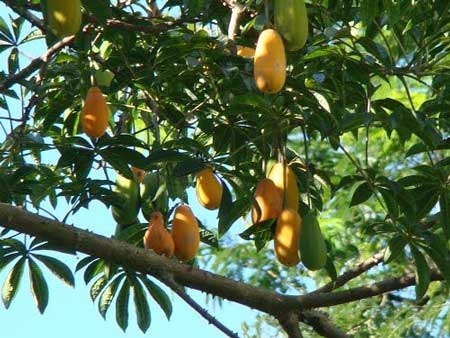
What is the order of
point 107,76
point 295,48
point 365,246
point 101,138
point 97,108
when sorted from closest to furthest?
point 295,48
point 97,108
point 101,138
point 107,76
point 365,246

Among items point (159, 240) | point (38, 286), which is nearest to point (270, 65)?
point (159, 240)

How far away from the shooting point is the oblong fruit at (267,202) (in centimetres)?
218

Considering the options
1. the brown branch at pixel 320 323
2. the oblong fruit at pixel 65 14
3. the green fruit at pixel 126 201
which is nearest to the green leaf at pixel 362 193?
the brown branch at pixel 320 323

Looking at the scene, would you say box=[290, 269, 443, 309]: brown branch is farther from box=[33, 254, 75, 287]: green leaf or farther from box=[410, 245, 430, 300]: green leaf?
box=[33, 254, 75, 287]: green leaf

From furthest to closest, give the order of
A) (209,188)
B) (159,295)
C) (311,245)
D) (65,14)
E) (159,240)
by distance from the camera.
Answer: (159,295)
(209,188)
(159,240)
(311,245)
(65,14)

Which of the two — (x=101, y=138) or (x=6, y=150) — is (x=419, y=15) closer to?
(x=101, y=138)

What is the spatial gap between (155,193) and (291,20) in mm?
562

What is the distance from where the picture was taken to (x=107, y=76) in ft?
8.74

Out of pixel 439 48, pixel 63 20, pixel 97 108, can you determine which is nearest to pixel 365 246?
pixel 439 48

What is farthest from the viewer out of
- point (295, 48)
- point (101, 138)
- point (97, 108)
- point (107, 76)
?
point (107, 76)

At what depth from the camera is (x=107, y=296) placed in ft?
8.79

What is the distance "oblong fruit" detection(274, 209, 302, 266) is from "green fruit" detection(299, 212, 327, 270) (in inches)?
0.8

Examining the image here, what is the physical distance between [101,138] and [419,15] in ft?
2.37

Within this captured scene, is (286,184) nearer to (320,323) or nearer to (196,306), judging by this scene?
(196,306)
